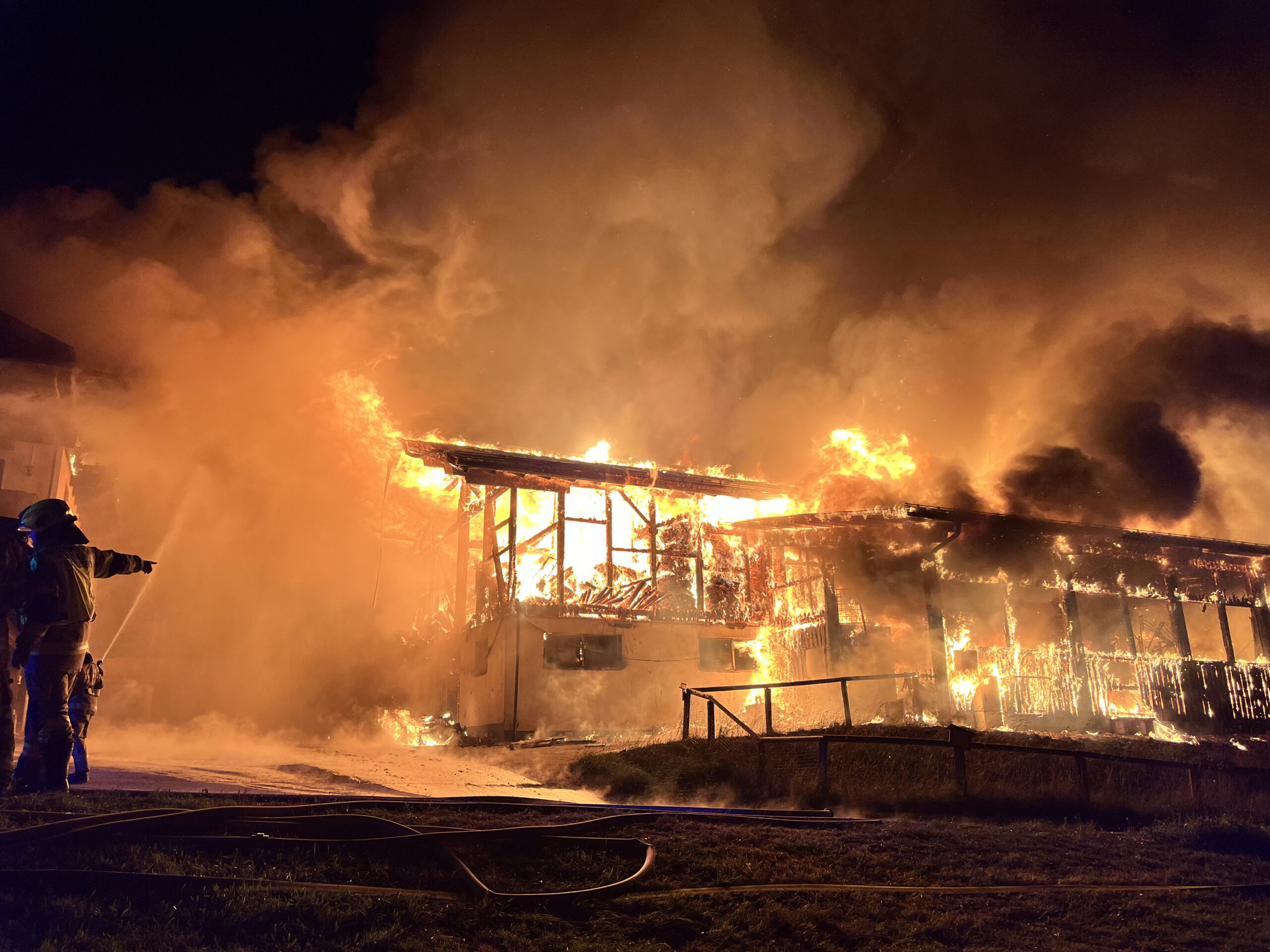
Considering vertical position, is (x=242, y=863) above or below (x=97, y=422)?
below

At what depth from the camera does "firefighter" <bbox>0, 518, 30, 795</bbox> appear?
631 cm

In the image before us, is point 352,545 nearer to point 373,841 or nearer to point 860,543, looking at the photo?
point 860,543

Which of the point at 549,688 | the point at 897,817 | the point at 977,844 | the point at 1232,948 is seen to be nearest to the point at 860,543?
the point at 549,688

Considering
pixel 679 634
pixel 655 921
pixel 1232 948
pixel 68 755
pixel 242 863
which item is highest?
pixel 679 634

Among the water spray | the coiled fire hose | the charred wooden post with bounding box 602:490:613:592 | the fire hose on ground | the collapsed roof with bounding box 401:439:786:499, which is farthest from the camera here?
the water spray

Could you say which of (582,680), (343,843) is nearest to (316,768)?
(343,843)

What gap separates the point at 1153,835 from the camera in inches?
346

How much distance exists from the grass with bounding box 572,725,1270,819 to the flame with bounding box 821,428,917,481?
40.6ft

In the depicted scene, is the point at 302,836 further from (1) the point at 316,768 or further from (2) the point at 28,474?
(2) the point at 28,474

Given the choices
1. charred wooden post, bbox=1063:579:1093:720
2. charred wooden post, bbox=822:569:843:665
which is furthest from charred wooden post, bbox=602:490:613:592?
charred wooden post, bbox=1063:579:1093:720

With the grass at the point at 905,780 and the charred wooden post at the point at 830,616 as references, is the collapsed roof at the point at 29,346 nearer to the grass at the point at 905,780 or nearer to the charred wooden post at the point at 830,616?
the grass at the point at 905,780

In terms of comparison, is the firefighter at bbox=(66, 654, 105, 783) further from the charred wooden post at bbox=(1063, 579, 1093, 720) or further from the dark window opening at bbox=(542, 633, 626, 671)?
the charred wooden post at bbox=(1063, 579, 1093, 720)

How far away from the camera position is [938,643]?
19672 millimetres

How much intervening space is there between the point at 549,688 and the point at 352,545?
1122cm
